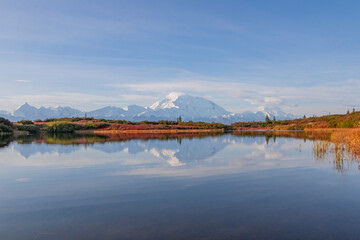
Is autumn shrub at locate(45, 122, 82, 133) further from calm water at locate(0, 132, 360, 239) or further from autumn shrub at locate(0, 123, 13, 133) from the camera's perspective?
calm water at locate(0, 132, 360, 239)

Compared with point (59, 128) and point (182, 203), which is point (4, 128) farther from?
point (182, 203)

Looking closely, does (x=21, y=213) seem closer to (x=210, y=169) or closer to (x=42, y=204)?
(x=42, y=204)

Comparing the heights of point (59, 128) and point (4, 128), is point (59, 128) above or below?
below

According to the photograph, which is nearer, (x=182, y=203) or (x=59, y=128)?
(x=182, y=203)

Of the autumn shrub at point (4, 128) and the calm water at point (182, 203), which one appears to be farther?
the autumn shrub at point (4, 128)

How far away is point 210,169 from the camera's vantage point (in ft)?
55.7

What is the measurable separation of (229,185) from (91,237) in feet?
23.8

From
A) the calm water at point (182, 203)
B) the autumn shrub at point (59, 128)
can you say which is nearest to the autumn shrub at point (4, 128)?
the autumn shrub at point (59, 128)

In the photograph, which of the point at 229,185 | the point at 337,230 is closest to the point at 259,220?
the point at 337,230

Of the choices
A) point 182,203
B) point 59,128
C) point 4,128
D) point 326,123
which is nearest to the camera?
point 182,203

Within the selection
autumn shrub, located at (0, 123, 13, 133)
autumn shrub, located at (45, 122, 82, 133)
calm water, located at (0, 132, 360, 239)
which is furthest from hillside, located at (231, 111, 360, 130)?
autumn shrub, located at (0, 123, 13, 133)

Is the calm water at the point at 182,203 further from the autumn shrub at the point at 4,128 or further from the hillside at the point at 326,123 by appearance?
the hillside at the point at 326,123

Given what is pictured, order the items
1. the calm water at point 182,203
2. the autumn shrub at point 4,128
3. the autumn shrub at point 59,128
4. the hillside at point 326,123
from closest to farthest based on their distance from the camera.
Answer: the calm water at point 182,203 → the autumn shrub at point 4,128 → the hillside at point 326,123 → the autumn shrub at point 59,128

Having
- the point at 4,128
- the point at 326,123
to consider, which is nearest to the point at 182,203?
the point at 4,128
